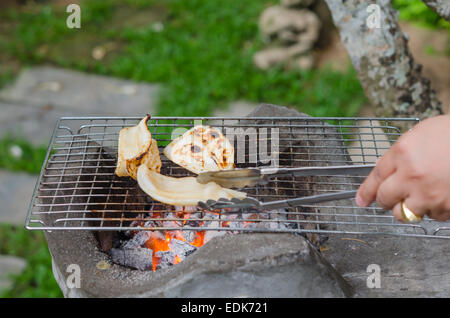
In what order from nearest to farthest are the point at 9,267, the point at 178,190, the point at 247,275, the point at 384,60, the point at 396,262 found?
1. the point at 247,275
2. the point at 396,262
3. the point at 178,190
4. the point at 384,60
5. the point at 9,267

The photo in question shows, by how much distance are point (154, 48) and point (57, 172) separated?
3.96 m

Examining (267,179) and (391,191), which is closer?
(391,191)

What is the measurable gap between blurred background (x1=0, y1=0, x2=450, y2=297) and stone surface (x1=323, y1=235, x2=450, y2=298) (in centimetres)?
292

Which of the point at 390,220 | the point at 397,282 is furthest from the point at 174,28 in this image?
the point at 397,282

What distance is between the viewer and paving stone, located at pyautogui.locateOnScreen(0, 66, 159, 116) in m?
5.35

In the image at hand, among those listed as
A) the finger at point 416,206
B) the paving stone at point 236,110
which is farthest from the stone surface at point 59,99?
the finger at point 416,206

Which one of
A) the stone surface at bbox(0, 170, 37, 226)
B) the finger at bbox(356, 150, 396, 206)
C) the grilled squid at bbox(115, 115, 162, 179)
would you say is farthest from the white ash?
the stone surface at bbox(0, 170, 37, 226)

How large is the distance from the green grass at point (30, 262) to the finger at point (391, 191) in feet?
9.76

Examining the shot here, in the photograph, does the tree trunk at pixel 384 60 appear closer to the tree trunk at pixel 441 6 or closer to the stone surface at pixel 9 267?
the tree trunk at pixel 441 6

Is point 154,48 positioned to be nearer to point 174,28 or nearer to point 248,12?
point 174,28

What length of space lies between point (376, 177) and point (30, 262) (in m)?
3.34

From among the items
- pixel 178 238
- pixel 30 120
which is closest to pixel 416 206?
pixel 178 238

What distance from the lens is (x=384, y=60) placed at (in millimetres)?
3389

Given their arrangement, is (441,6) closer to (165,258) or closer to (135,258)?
(165,258)
